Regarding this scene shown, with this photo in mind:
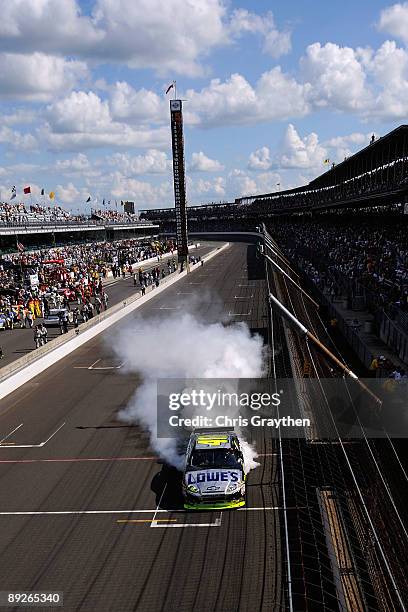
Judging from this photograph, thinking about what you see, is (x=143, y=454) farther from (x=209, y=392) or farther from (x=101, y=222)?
(x=101, y=222)

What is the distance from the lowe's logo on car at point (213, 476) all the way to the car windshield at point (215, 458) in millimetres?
237

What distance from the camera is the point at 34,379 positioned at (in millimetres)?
20797

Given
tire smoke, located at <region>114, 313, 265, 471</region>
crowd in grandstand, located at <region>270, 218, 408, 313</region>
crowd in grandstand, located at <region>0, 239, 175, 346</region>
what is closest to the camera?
tire smoke, located at <region>114, 313, 265, 471</region>

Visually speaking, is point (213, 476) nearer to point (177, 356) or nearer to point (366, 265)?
point (177, 356)

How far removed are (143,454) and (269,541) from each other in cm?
472

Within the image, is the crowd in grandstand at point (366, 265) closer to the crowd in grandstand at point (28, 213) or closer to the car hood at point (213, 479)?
the car hood at point (213, 479)

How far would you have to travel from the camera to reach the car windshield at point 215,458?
10.8m

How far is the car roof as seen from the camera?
11266mm

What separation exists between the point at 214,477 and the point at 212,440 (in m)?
1.17

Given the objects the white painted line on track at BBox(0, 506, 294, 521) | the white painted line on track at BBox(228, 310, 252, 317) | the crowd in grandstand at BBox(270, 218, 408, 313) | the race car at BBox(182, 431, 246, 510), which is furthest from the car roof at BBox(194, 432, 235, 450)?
the white painted line on track at BBox(228, 310, 252, 317)

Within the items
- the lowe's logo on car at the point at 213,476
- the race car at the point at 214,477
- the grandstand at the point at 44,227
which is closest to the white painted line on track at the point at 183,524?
the race car at the point at 214,477

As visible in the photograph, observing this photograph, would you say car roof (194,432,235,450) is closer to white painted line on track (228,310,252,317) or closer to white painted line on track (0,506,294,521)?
white painted line on track (0,506,294,521)

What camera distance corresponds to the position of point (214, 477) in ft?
34.0

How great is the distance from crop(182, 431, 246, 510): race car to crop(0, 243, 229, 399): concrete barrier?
10036mm
